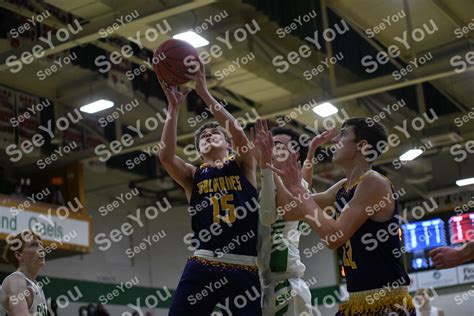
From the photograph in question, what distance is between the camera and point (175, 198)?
2077 cm

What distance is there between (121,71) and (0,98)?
7.25 ft

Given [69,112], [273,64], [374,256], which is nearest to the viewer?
[374,256]

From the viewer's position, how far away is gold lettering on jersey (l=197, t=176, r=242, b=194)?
5.77 meters

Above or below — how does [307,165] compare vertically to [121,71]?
below

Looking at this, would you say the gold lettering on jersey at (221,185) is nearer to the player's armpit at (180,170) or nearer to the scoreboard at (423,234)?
the player's armpit at (180,170)

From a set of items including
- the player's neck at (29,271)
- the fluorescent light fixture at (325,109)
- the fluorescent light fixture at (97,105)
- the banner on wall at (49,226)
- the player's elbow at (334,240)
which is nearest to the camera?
the player's elbow at (334,240)

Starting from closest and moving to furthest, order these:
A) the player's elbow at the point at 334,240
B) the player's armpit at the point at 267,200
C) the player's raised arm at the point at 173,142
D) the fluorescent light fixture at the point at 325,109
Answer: the player's elbow at the point at 334,240
the player's armpit at the point at 267,200
the player's raised arm at the point at 173,142
the fluorescent light fixture at the point at 325,109

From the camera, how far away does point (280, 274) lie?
594 cm

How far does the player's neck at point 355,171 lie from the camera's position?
5.13 metres

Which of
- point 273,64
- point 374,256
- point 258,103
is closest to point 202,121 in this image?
point 258,103

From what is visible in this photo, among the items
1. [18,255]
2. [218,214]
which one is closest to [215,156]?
[218,214]

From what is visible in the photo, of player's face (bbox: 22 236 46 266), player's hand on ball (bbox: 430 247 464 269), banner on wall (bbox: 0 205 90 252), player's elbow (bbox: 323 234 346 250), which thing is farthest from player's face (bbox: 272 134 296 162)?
banner on wall (bbox: 0 205 90 252)

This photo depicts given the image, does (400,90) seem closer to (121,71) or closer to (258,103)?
(258,103)

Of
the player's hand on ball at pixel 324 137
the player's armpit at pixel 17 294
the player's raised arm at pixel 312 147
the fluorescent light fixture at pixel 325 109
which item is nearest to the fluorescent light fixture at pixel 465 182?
the fluorescent light fixture at pixel 325 109
